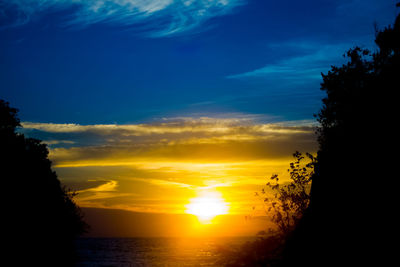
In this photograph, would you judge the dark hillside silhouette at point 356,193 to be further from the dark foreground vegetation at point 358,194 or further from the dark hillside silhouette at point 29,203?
the dark hillside silhouette at point 29,203

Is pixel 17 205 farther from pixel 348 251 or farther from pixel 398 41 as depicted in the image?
pixel 398 41

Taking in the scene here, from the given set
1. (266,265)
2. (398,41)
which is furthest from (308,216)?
(398,41)

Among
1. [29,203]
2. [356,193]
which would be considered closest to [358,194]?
[356,193]

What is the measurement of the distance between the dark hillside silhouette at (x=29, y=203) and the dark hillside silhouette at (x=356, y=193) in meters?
36.2

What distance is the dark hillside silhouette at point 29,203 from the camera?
47781mm

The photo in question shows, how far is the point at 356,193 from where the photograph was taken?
2145 centimetres

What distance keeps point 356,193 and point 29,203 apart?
46.3 meters

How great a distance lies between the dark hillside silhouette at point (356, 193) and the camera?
63.5 ft

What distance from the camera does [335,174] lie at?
973 inches

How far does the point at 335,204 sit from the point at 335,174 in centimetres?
217

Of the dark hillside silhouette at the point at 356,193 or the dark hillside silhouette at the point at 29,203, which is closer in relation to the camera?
the dark hillside silhouette at the point at 356,193

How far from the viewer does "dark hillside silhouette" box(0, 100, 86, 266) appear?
47781mm

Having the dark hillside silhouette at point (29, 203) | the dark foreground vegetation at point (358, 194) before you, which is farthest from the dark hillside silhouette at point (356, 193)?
the dark hillside silhouette at point (29, 203)

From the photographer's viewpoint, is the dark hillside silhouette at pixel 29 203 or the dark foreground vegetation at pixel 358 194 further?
the dark hillside silhouette at pixel 29 203
